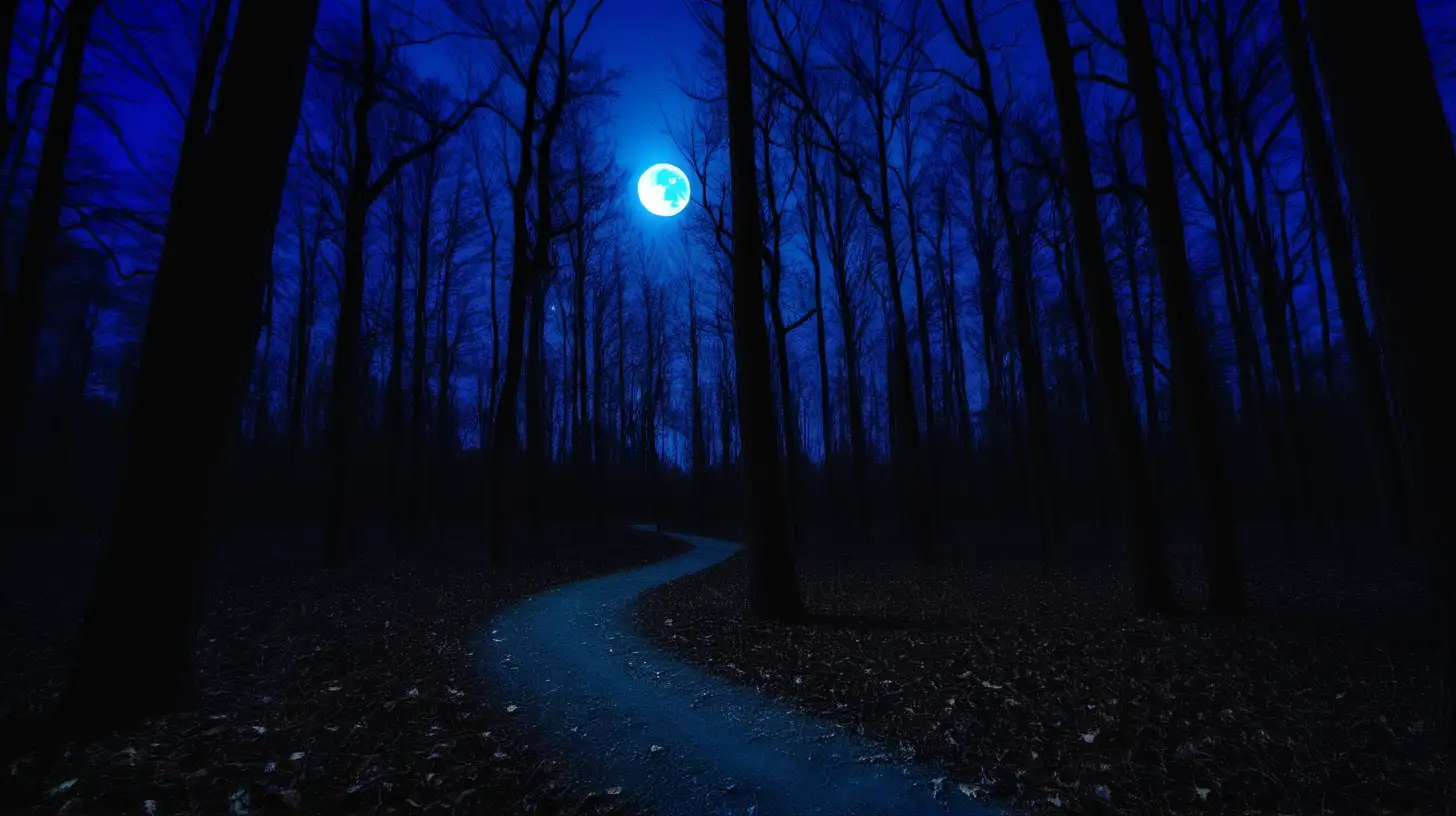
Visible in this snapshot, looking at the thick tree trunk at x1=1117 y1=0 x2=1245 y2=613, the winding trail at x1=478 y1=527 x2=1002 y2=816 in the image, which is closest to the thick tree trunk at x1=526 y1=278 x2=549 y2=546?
the winding trail at x1=478 y1=527 x2=1002 y2=816

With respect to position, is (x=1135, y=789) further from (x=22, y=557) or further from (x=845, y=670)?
(x=22, y=557)

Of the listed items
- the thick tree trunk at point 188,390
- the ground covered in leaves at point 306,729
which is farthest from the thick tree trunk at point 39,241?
the thick tree trunk at point 188,390

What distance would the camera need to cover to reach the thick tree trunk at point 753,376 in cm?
711

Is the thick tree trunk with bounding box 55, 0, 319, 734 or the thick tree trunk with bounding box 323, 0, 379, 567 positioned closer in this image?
the thick tree trunk with bounding box 55, 0, 319, 734

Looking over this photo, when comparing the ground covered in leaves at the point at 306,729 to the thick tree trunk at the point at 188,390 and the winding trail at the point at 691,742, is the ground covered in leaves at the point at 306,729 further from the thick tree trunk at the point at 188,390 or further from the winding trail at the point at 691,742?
the thick tree trunk at the point at 188,390

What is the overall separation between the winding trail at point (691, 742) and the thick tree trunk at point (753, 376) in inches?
69.6

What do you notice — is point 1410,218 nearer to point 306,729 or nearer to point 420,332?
point 306,729

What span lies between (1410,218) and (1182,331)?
428 cm

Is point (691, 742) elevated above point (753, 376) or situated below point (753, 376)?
below

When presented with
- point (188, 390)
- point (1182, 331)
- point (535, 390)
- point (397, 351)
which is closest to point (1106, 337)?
point (1182, 331)

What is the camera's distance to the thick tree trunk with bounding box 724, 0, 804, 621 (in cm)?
711

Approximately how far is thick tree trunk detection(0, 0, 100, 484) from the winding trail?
966 centimetres

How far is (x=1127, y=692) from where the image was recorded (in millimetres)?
4113

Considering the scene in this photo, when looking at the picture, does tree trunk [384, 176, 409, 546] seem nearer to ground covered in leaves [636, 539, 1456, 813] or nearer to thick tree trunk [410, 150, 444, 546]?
thick tree trunk [410, 150, 444, 546]
